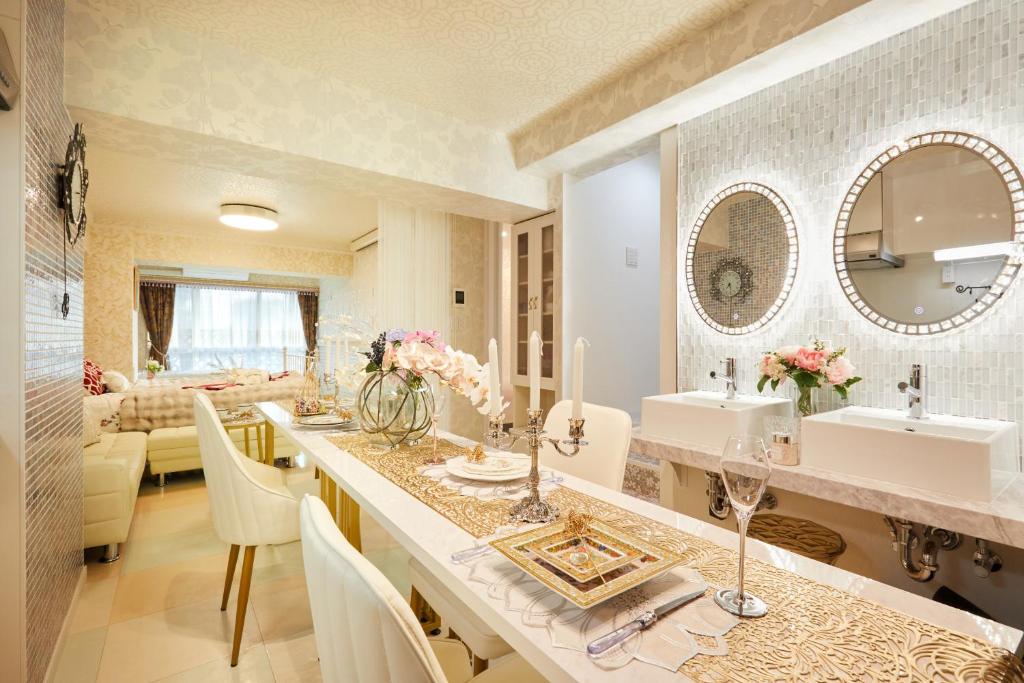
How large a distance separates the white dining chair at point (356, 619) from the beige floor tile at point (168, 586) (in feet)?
6.51

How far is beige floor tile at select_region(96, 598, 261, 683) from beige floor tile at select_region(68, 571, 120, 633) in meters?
0.11

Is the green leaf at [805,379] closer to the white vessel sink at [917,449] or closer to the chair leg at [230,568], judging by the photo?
the white vessel sink at [917,449]

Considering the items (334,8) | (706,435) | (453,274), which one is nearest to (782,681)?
(706,435)

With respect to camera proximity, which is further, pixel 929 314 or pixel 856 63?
pixel 856 63

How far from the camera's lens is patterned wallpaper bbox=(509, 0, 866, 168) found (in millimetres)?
1826

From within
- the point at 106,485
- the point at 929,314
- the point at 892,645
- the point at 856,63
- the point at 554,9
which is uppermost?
the point at 554,9

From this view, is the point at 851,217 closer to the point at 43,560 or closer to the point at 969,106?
the point at 969,106

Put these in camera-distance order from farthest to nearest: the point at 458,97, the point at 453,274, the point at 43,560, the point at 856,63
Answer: the point at 453,274 < the point at 458,97 < the point at 856,63 < the point at 43,560

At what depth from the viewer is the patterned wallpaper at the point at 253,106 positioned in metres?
1.96

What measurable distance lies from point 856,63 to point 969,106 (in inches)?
17.9

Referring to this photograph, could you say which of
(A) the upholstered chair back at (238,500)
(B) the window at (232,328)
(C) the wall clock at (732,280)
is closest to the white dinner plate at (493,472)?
(A) the upholstered chair back at (238,500)

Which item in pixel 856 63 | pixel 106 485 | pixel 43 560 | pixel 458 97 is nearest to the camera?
pixel 43 560

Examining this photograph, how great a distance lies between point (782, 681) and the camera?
584 mm

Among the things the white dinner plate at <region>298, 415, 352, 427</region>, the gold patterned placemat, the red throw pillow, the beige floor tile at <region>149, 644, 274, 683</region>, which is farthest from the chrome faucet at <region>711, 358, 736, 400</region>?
the red throw pillow
